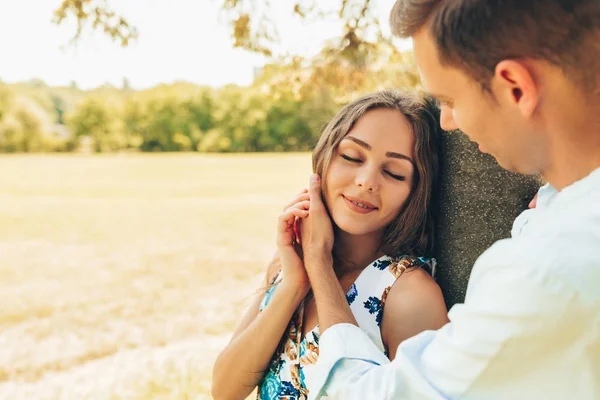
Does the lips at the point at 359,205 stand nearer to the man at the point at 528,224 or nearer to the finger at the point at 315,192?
the finger at the point at 315,192

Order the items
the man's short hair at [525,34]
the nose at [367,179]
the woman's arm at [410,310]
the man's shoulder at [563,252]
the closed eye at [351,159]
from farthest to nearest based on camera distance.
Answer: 1. the closed eye at [351,159]
2. the nose at [367,179]
3. the woman's arm at [410,310]
4. the man's short hair at [525,34]
5. the man's shoulder at [563,252]

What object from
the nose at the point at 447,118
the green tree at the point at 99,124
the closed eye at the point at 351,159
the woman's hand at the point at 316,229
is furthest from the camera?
the green tree at the point at 99,124

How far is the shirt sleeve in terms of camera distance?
0.97 m

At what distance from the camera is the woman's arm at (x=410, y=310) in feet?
6.23

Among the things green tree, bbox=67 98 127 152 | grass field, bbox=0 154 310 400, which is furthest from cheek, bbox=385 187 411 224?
green tree, bbox=67 98 127 152

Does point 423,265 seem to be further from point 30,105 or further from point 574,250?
point 30,105

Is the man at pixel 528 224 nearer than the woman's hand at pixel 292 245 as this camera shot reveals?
Yes

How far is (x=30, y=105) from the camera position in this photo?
66000 mm

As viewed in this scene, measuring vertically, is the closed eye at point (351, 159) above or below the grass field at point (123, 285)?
above

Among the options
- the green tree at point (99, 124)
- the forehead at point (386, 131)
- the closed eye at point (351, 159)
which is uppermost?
the forehead at point (386, 131)

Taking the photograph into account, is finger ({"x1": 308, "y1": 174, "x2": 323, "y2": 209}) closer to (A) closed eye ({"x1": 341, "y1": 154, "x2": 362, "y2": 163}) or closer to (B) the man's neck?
(A) closed eye ({"x1": 341, "y1": 154, "x2": 362, "y2": 163})

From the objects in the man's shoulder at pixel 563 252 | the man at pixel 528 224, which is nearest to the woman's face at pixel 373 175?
the man at pixel 528 224

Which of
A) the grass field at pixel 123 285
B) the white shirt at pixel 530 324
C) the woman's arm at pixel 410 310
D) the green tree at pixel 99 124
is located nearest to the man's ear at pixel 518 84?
the white shirt at pixel 530 324

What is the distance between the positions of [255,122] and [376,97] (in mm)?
69242
